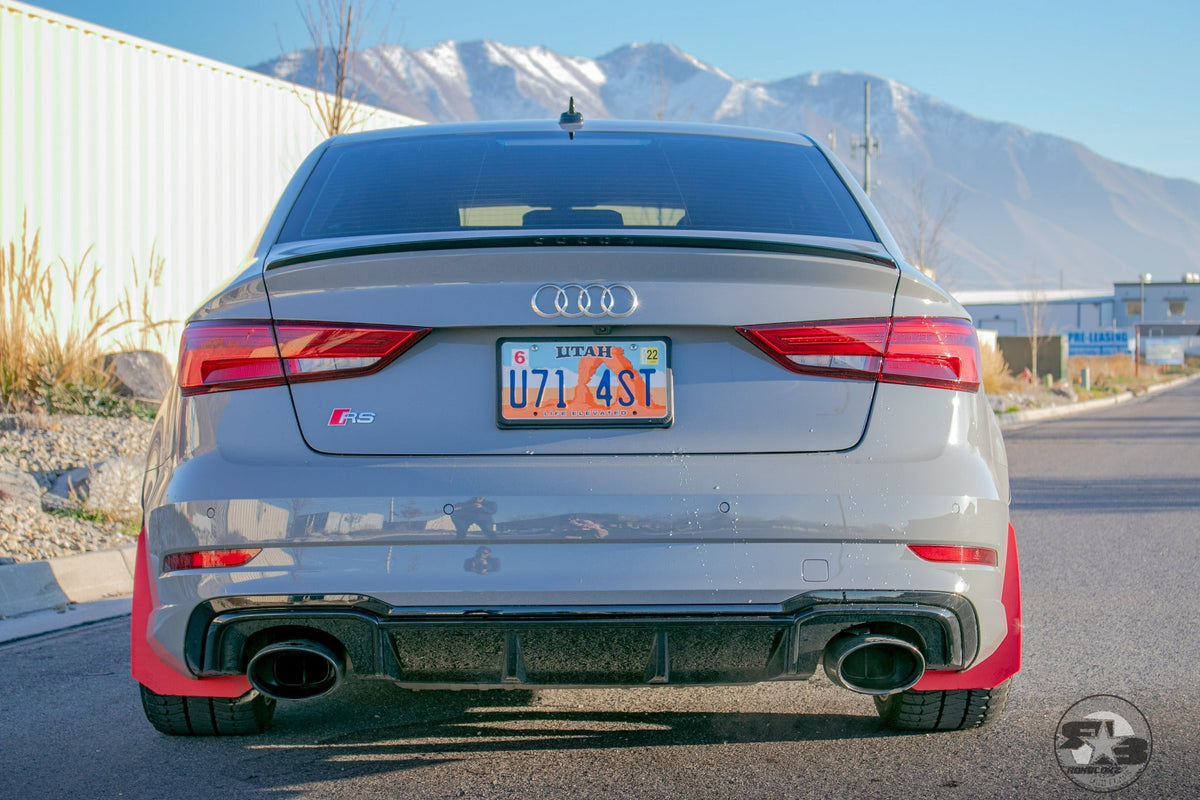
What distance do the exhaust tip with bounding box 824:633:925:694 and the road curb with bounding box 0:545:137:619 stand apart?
12.7ft

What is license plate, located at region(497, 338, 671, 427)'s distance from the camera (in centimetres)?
272

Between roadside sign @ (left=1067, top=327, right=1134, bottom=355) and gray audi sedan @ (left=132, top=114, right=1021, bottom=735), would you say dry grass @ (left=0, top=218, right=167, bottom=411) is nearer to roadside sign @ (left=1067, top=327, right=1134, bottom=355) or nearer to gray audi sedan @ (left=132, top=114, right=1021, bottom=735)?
gray audi sedan @ (left=132, top=114, right=1021, bottom=735)

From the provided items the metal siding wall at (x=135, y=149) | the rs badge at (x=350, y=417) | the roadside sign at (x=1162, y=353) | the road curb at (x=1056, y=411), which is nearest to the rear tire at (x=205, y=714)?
the rs badge at (x=350, y=417)

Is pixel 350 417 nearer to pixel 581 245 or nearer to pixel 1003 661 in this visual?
pixel 581 245

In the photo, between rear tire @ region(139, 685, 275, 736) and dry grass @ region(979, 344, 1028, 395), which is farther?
dry grass @ region(979, 344, 1028, 395)

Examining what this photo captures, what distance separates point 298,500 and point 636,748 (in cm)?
127

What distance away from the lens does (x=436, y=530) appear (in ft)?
8.73

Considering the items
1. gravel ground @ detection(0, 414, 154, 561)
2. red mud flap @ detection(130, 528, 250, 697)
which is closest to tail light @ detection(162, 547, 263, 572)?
red mud flap @ detection(130, 528, 250, 697)

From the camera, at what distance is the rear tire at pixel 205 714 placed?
3281mm

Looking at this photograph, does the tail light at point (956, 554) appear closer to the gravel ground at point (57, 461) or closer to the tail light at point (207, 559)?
the tail light at point (207, 559)

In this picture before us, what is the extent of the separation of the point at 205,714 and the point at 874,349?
6.75ft

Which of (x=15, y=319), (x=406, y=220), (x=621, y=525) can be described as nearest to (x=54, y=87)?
(x=15, y=319)

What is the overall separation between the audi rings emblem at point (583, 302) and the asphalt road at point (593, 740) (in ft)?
3.96

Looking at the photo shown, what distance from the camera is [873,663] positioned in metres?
2.89
